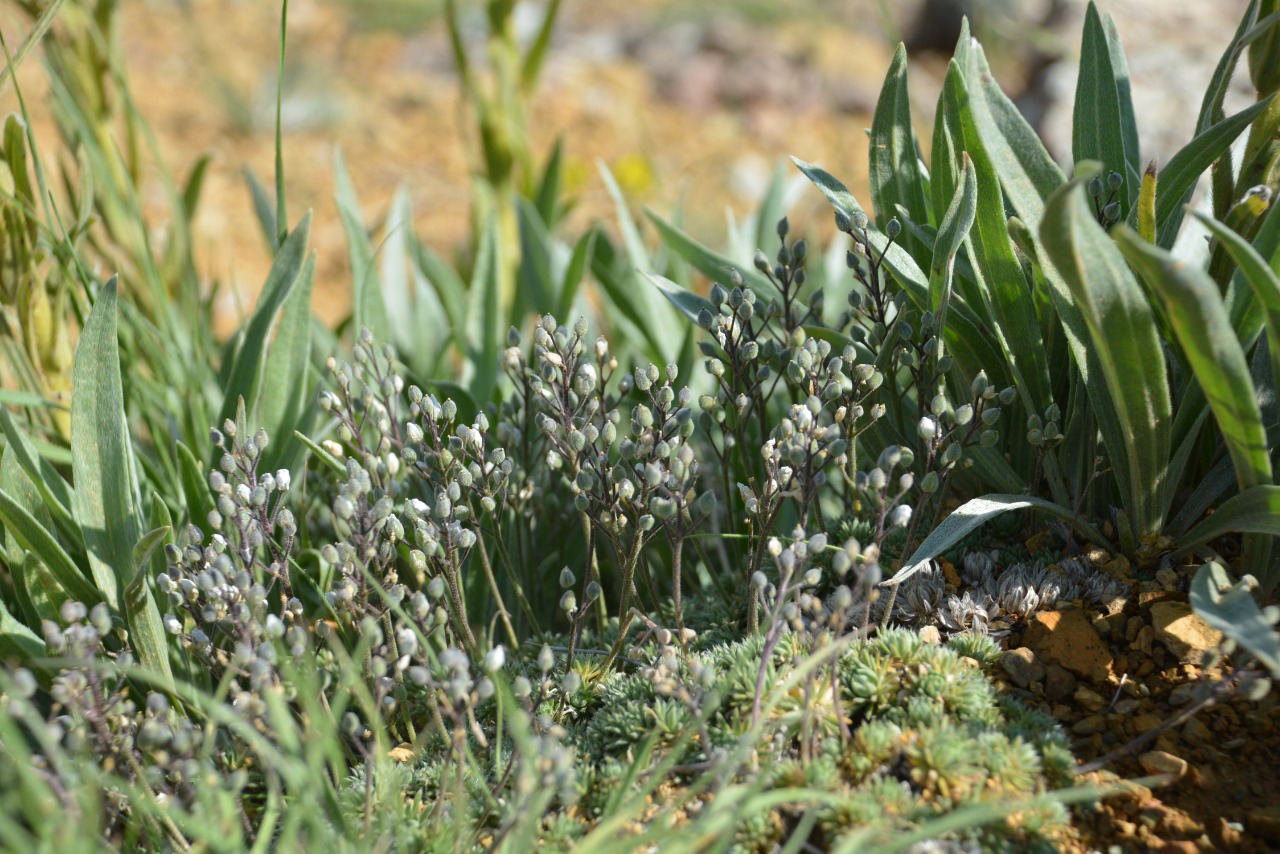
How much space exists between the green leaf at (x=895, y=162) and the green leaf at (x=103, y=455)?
51.0 inches

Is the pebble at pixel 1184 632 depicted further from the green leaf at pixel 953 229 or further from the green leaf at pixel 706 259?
the green leaf at pixel 706 259

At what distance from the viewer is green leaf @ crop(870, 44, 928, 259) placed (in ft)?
5.85

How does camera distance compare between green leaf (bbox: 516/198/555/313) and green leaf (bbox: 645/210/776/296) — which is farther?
green leaf (bbox: 516/198/555/313)

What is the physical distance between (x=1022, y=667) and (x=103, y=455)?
1474mm

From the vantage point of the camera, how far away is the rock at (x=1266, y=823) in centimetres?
127

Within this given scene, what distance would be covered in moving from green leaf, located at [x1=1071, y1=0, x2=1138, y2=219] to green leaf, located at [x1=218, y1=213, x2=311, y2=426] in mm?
1474

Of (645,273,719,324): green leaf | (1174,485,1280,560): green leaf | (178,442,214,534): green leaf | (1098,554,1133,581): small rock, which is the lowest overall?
(1098,554,1133,581): small rock

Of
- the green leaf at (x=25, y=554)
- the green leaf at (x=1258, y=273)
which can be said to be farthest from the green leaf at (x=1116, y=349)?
the green leaf at (x=25, y=554)

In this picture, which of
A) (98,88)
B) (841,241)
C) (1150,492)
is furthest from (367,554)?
(841,241)

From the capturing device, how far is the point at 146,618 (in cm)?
162

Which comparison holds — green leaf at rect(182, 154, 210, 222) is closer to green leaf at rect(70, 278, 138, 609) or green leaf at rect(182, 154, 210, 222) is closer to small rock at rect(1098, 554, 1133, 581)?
green leaf at rect(70, 278, 138, 609)

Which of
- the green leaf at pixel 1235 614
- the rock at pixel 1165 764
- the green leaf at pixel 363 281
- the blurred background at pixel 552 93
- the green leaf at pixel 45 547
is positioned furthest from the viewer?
Answer: the blurred background at pixel 552 93

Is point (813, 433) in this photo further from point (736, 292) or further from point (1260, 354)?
point (1260, 354)

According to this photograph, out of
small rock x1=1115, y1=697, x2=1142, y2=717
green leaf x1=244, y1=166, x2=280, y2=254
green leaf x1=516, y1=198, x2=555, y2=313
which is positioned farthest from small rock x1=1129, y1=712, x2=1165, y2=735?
green leaf x1=244, y1=166, x2=280, y2=254
